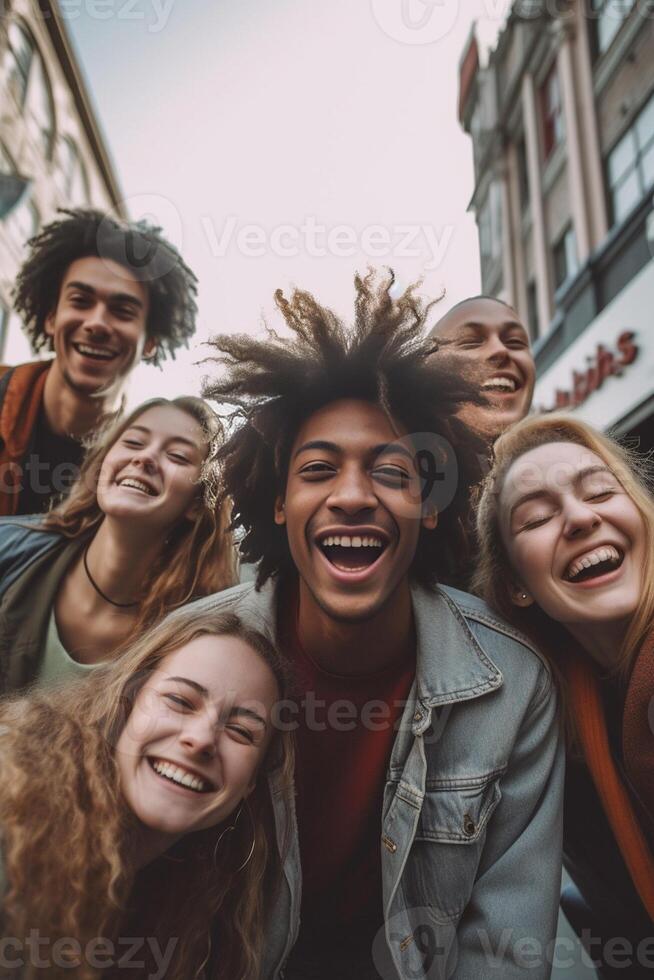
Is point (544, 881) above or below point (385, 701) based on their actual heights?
below

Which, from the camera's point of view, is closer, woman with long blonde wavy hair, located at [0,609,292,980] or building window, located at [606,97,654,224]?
woman with long blonde wavy hair, located at [0,609,292,980]

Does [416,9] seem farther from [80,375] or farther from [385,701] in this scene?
[385,701]

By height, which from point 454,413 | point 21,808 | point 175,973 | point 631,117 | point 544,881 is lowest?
point 175,973

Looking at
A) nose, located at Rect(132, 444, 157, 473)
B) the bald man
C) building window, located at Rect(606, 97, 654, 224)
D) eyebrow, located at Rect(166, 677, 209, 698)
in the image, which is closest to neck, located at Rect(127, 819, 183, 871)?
eyebrow, located at Rect(166, 677, 209, 698)

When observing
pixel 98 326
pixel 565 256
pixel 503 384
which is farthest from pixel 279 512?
pixel 565 256

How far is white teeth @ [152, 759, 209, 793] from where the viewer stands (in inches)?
64.4

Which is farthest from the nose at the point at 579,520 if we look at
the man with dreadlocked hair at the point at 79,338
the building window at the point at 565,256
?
the building window at the point at 565,256

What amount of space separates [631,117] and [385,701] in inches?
311

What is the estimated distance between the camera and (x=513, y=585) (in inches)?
85.0

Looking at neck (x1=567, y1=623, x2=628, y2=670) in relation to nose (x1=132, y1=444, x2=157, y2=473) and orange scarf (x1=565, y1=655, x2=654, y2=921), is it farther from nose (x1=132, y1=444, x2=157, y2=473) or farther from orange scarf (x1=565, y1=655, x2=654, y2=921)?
nose (x1=132, y1=444, x2=157, y2=473)

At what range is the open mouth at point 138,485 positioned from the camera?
7.03 ft

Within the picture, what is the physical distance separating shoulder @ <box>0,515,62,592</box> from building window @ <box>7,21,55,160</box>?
9904 millimetres

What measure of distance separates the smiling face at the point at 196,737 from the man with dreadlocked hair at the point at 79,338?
1.15 m

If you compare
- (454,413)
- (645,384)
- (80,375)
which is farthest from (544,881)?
(645,384)
